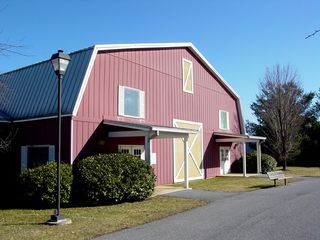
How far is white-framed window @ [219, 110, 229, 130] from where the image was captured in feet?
90.0

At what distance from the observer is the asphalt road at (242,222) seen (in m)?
8.15

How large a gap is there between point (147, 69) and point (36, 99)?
18.5 feet

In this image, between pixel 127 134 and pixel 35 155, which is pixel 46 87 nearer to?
pixel 35 155

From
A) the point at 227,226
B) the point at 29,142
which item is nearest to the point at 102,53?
the point at 29,142

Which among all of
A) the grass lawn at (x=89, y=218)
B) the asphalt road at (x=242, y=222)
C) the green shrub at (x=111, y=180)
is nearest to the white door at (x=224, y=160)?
the asphalt road at (x=242, y=222)

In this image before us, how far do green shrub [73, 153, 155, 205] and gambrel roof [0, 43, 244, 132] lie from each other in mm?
2583

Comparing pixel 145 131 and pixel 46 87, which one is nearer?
pixel 145 131

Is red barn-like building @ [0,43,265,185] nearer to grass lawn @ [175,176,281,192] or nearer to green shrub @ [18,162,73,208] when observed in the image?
grass lawn @ [175,176,281,192]

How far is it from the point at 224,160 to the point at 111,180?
15890 millimetres

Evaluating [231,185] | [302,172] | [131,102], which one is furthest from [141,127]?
[302,172]

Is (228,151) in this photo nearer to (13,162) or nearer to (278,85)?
(278,85)

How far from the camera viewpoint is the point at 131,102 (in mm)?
18500

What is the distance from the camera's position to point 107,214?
11.3 m

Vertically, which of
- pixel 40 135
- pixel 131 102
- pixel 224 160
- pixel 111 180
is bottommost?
pixel 111 180
